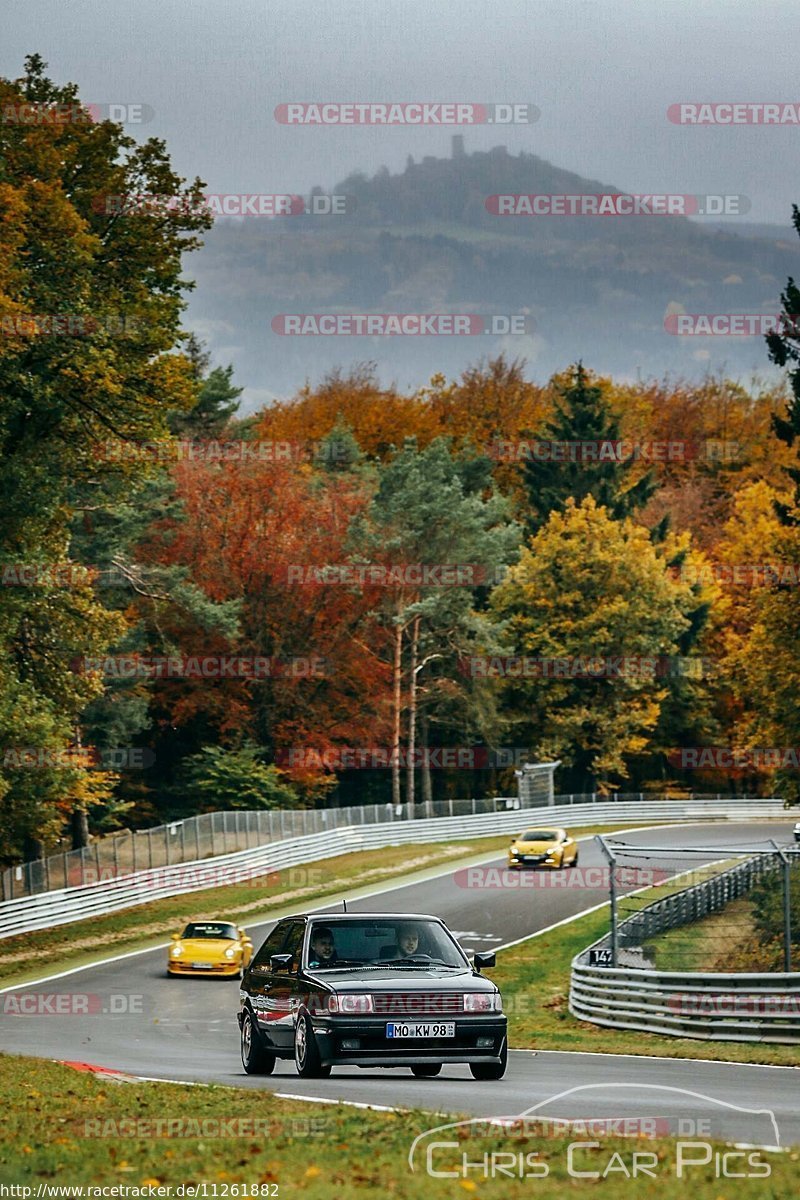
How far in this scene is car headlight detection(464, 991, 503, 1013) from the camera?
14.9 metres

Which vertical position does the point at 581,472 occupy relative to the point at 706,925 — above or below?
above

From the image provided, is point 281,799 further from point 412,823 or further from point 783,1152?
point 783,1152

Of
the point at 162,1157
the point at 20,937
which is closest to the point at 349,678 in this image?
the point at 20,937

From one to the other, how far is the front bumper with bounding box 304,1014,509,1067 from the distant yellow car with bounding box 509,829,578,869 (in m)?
37.0

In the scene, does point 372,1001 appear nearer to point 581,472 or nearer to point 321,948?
point 321,948

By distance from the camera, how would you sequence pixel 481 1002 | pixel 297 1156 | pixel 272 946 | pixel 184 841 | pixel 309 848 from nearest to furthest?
pixel 297 1156
pixel 481 1002
pixel 272 946
pixel 184 841
pixel 309 848

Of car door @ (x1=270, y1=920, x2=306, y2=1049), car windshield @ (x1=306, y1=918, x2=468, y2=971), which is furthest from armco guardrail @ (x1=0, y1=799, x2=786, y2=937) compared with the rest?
car windshield @ (x1=306, y1=918, x2=468, y2=971)

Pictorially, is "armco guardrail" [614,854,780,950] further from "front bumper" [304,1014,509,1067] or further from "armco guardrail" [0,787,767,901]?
"armco guardrail" [0,787,767,901]

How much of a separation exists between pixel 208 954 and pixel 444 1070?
1788 cm

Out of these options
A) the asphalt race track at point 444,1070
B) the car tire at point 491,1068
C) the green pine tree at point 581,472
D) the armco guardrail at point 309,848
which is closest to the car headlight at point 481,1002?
the car tire at point 491,1068

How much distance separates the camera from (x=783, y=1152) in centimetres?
967

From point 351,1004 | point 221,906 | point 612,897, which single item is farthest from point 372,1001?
point 221,906

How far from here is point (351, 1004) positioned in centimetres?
1484

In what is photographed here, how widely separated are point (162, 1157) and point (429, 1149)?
5.27 feet
